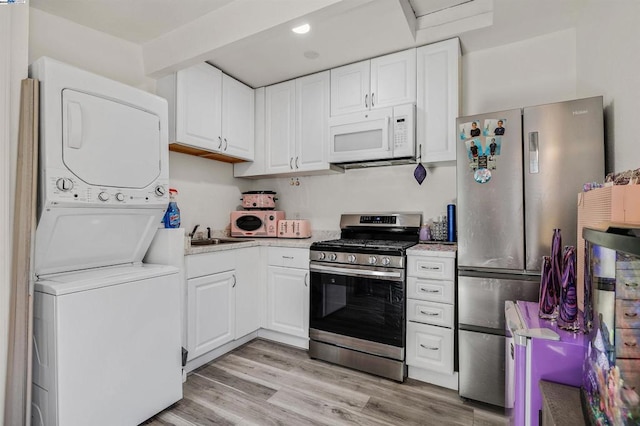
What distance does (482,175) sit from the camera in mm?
1966

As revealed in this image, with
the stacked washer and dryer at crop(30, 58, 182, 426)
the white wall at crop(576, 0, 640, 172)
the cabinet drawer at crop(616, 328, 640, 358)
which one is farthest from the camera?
the stacked washer and dryer at crop(30, 58, 182, 426)

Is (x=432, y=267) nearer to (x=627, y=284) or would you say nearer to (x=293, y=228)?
(x=293, y=228)

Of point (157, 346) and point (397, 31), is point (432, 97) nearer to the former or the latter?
point (397, 31)

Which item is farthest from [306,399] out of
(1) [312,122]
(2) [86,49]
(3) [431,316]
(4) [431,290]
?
(2) [86,49]

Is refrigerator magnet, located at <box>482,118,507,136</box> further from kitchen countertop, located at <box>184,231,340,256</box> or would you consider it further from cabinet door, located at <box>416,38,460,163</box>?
kitchen countertop, located at <box>184,231,340,256</box>

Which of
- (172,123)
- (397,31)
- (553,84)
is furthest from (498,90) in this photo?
(172,123)

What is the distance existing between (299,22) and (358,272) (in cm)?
169

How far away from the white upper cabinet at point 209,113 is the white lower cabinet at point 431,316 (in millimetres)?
1922

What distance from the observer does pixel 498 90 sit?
2531 millimetres

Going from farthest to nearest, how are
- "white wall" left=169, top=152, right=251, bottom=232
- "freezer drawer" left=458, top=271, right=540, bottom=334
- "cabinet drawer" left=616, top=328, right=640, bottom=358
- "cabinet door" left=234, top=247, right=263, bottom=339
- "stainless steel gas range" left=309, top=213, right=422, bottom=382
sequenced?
1. "white wall" left=169, top=152, right=251, bottom=232
2. "cabinet door" left=234, top=247, right=263, bottom=339
3. "stainless steel gas range" left=309, top=213, right=422, bottom=382
4. "freezer drawer" left=458, top=271, right=540, bottom=334
5. "cabinet drawer" left=616, top=328, right=640, bottom=358

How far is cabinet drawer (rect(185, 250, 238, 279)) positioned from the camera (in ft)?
7.48

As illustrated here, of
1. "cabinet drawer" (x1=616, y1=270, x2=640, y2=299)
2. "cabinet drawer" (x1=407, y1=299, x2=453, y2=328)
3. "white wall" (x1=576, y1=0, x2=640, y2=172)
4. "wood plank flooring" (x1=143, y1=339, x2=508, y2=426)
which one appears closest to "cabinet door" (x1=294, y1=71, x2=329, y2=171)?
"cabinet drawer" (x1=407, y1=299, x2=453, y2=328)

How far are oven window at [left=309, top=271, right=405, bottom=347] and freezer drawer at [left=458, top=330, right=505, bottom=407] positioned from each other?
1.33 ft

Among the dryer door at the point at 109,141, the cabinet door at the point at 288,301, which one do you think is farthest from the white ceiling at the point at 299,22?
the cabinet door at the point at 288,301
